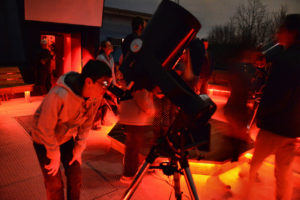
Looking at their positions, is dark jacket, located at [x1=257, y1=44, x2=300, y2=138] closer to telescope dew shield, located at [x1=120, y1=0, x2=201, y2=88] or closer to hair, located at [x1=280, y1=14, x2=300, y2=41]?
hair, located at [x1=280, y1=14, x2=300, y2=41]

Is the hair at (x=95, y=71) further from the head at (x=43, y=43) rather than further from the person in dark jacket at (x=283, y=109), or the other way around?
the head at (x=43, y=43)

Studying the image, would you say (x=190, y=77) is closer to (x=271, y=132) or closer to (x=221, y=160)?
(x=221, y=160)

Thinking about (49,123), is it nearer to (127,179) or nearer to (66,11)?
(127,179)

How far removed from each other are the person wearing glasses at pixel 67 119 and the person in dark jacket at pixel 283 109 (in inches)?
55.3

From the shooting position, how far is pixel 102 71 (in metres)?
1.55

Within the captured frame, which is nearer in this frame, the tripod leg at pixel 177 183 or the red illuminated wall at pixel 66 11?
the tripod leg at pixel 177 183

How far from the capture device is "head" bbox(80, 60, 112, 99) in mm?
1550

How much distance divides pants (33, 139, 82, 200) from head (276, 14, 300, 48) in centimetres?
211

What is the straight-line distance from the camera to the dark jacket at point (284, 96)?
6.17 ft

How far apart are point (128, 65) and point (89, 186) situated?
6.41ft

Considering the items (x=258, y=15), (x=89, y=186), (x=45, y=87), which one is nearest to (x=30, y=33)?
(x=45, y=87)

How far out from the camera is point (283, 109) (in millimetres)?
1987

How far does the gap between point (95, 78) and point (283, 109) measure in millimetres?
1626

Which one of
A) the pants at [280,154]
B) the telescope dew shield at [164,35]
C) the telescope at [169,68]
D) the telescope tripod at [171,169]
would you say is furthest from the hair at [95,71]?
the pants at [280,154]
